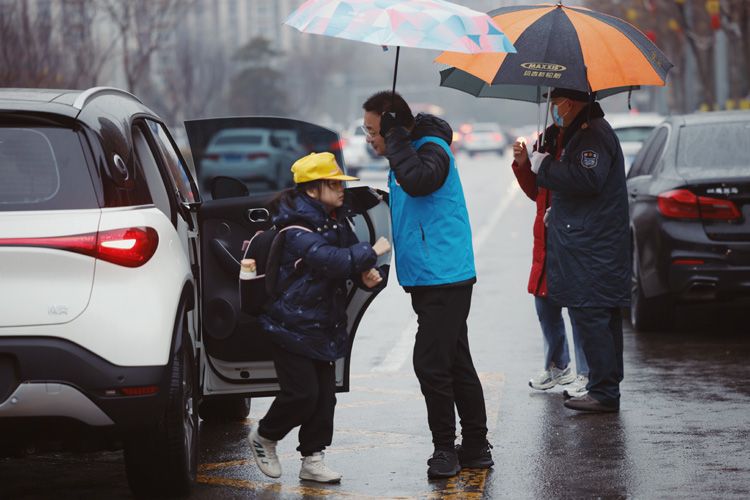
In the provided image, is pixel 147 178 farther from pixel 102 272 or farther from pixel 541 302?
pixel 541 302

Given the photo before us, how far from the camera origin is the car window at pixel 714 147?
1009cm

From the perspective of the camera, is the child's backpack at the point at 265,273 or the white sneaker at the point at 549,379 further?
the white sneaker at the point at 549,379

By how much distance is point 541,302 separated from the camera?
328 inches

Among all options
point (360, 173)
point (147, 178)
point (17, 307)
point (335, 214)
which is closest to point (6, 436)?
point (17, 307)

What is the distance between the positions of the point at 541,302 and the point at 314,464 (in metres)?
2.47

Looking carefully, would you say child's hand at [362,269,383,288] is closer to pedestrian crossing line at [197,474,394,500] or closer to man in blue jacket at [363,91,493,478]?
man in blue jacket at [363,91,493,478]

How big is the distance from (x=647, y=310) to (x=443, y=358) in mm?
4620

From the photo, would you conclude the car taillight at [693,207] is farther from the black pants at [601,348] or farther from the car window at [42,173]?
the car window at [42,173]

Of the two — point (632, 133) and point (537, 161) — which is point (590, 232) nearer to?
point (537, 161)

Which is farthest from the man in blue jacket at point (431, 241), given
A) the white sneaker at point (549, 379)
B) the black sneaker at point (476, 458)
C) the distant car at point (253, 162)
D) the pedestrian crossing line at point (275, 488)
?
the distant car at point (253, 162)

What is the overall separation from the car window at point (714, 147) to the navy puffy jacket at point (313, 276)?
4.62m

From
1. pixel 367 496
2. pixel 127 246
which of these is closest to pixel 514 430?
pixel 367 496

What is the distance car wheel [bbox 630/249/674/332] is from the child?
15.6 feet

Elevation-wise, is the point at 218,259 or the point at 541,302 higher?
the point at 218,259
